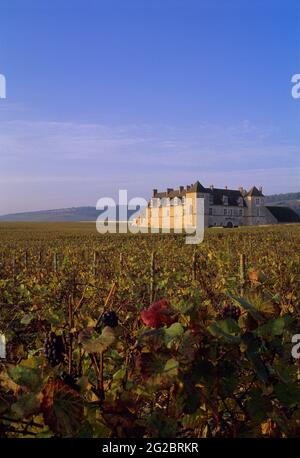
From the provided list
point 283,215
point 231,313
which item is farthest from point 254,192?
point 231,313

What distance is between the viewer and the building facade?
302 ft

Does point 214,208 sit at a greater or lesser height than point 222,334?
greater

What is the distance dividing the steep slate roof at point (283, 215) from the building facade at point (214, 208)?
33cm

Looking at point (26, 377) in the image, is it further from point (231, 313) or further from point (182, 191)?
point (182, 191)

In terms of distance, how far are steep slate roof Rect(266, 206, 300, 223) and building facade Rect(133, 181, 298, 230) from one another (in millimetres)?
332

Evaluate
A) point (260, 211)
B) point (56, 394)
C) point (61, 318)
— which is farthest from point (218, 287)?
point (260, 211)

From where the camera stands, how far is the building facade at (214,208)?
302 ft

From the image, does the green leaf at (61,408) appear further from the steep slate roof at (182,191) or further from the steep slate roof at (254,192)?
the steep slate roof at (254,192)

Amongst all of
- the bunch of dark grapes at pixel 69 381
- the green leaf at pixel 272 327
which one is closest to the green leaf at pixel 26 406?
the bunch of dark grapes at pixel 69 381

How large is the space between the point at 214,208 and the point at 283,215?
56.7 feet

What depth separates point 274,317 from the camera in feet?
6.35

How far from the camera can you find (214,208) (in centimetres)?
9381

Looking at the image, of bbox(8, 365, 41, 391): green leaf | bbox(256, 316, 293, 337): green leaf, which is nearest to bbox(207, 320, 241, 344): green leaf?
bbox(256, 316, 293, 337): green leaf
